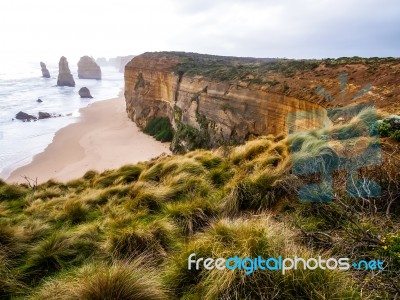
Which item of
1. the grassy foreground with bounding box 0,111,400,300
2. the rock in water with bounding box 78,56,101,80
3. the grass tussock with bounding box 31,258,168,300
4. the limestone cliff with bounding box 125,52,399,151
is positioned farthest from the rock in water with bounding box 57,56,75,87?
the grass tussock with bounding box 31,258,168,300

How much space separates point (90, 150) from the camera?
992 inches

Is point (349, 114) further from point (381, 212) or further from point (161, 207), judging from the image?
point (161, 207)

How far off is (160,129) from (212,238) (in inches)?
1044

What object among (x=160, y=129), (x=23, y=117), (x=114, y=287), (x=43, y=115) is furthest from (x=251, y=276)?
(x=43, y=115)

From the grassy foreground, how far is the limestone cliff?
597 centimetres

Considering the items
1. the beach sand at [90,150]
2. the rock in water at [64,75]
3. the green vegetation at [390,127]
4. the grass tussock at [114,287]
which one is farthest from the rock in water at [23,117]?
the rock in water at [64,75]

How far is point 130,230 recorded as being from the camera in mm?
3922

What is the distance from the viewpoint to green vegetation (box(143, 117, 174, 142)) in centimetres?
2730

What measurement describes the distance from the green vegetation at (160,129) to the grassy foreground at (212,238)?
2051 cm

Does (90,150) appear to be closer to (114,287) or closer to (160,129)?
(160,129)

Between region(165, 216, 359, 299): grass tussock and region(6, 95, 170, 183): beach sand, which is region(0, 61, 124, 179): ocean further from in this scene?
region(165, 216, 359, 299): grass tussock

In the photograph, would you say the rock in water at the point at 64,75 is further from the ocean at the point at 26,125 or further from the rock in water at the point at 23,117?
the rock in water at the point at 23,117

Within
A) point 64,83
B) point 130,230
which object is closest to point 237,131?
point 130,230

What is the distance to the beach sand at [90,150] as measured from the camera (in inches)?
789
